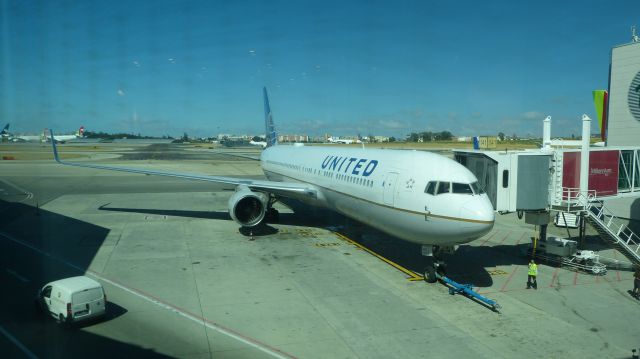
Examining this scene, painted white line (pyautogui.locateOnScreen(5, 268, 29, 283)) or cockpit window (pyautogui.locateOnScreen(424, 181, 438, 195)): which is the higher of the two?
cockpit window (pyautogui.locateOnScreen(424, 181, 438, 195))

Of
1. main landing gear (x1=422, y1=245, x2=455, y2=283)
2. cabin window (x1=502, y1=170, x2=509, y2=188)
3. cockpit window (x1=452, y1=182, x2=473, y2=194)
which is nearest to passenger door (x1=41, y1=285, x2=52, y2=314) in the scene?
main landing gear (x1=422, y1=245, x2=455, y2=283)

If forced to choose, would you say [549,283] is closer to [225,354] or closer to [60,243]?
[225,354]

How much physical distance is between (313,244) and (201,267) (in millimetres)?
5749

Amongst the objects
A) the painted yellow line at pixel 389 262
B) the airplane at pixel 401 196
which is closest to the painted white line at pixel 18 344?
the airplane at pixel 401 196

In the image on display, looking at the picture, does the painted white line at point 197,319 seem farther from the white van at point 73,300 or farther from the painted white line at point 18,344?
the painted white line at point 18,344

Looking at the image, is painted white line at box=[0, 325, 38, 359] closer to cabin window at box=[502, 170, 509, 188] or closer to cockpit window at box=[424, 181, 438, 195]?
cockpit window at box=[424, 181, 438, 195]

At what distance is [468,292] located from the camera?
13984mm

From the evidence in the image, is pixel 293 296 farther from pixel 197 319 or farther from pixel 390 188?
pixel 390 188

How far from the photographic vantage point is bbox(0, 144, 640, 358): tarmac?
10805 millimetres

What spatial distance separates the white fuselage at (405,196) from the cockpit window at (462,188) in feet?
0.14

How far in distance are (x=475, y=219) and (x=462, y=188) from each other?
129 cm

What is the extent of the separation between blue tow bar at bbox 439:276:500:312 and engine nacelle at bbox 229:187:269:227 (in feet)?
33.8

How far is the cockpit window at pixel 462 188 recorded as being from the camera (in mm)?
14312

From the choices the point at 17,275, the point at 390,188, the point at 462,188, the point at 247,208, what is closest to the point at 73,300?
the point at 17,275
